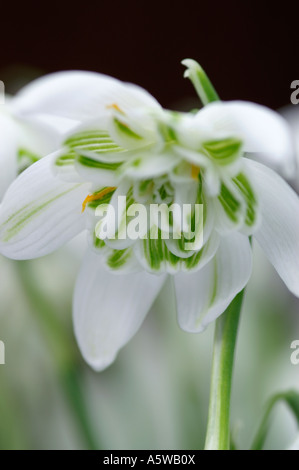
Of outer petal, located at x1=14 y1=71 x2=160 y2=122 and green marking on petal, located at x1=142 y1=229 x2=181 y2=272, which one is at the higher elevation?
outer petal, located at x1=14 y1=71 x2=160 y2=122

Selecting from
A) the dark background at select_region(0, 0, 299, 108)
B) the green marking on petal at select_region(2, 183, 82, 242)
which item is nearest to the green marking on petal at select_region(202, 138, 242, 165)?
the green marking on petal at select_region(2, 183, 82, 242)

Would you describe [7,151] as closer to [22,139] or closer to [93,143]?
[22,139]

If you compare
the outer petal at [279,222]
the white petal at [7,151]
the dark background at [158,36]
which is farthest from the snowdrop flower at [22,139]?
the dark background at [158,36]

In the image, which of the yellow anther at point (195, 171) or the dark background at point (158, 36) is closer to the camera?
the yellow anther at point (195, 171)

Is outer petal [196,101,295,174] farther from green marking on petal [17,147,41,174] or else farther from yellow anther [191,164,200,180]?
green marking on petal [17,147,41,174]

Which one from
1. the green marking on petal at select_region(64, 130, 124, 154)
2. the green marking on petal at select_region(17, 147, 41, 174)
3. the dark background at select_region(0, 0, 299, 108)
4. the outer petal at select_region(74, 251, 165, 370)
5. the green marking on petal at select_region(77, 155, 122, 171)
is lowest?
the outer petal at select_region(74, 251, 165, 370)

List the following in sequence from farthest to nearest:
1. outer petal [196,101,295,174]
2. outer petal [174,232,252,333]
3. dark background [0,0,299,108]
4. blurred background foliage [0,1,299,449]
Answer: dark background [0,0,299,108]
blurred background foliage [0,1,299,449]
outer petal [174,232,252,333]
outer petal [196,101,295,174]

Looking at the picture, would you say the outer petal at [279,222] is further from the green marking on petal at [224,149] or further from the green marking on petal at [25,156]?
the green marking on petal at [25,156]
